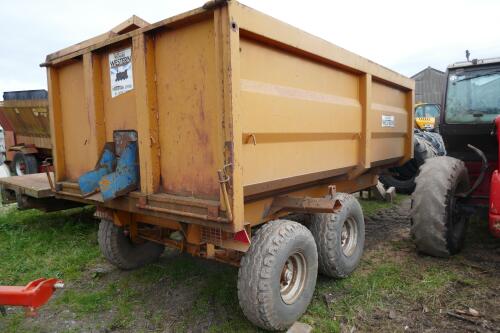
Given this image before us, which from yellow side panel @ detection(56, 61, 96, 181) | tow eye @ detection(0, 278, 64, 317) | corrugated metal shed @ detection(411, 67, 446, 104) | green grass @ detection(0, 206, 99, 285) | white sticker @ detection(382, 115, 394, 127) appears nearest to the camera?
tow eye @ detection(0, 278, 64, 317)

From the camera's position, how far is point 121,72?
3.01m

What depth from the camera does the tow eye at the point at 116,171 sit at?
9.30 ft

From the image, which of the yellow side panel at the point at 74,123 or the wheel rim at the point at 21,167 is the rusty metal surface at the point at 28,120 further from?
the yellow side panel at the point at 74,123

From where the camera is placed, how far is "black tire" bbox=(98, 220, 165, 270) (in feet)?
12.1

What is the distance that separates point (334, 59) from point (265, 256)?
74.6 inches

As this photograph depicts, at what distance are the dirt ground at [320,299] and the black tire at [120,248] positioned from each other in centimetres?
13

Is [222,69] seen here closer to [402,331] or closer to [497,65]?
[402,331]

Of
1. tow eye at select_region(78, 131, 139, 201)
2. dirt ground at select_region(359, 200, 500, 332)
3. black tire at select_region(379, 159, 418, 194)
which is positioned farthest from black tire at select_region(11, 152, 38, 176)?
dirt ground at select_region(359, 200, 500, 332)

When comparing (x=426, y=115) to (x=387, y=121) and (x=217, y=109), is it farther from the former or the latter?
(x=217, y=109)

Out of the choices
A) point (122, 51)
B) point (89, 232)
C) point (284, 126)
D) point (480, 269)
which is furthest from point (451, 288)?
point (89, 232)

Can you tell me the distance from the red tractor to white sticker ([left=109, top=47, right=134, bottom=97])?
2.88 m

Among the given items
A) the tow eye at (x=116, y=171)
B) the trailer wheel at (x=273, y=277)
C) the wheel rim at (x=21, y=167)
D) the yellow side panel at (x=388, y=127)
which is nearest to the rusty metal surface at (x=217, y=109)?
the tow eye at (x=116, y=171)

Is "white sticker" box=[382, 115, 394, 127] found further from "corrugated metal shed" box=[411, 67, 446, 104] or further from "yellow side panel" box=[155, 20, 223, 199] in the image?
"corrugated metal shed" box=[411, 67, 446, 104]

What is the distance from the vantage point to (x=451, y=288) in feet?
10.7
